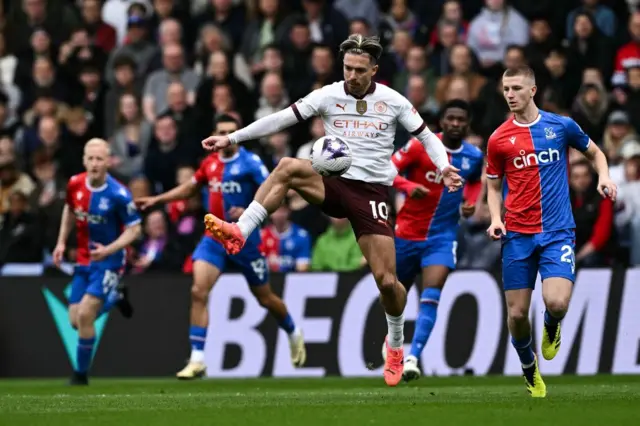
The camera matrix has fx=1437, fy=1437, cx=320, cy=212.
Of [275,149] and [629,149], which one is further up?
[629,149]

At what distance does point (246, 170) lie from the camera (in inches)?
642

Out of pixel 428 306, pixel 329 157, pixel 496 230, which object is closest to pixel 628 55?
pixel 428 306

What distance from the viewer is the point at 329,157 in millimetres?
12508

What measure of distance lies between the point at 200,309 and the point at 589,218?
17.5 feet

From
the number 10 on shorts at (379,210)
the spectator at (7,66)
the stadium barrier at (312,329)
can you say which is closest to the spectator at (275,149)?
the stadium barrier at (312,329)

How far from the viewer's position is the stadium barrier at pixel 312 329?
17.7m

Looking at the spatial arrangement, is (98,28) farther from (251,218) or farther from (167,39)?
(251,218)

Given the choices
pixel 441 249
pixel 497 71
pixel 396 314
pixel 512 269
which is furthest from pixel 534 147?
pixel 497 71

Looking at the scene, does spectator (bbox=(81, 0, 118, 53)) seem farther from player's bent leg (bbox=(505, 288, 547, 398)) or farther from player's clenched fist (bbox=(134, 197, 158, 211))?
player's bent leg (bbox=(505, 288, 547, 398))

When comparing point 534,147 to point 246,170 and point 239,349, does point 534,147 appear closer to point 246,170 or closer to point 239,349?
point 246,170

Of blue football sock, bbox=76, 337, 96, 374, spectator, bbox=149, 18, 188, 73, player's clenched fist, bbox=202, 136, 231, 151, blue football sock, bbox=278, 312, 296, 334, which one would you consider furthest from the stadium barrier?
player's clenched fist, bbox=202, 136, 231, 151

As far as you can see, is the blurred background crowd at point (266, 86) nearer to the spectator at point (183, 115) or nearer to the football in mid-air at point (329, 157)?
the spectator at point (183, 115)

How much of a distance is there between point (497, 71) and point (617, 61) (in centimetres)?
176

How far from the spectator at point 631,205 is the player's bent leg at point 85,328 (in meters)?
6.87
